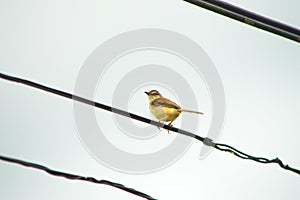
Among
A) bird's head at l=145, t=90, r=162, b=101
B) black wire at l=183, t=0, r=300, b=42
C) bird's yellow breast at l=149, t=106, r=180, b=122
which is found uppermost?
bird's head at l=145, t=90, r=162, b=101

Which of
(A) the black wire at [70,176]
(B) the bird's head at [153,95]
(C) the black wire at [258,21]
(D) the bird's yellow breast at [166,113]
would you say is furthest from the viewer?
(B) the bird's head at [153,95]

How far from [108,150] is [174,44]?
10506 millimetres

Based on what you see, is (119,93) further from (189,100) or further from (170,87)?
(170,87)

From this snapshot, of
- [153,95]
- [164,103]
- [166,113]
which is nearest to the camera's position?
[166,113]

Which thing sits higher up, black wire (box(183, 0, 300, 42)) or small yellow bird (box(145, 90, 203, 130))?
small yellow bird (box(145, 90, 203, 130))

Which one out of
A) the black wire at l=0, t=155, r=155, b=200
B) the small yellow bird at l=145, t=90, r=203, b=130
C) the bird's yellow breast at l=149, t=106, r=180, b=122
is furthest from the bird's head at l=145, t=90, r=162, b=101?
the black wire at l=0, t=155, r=155, b=200

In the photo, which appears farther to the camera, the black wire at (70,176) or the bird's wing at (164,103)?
the bird's wing at (164,103)

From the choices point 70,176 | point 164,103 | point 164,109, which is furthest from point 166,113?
point 70,176

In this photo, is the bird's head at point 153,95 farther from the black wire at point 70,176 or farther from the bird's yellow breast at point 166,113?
the black wire at point 70,176

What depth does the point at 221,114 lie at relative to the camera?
31.1ft

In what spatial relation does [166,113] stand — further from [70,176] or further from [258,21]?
[258,21]

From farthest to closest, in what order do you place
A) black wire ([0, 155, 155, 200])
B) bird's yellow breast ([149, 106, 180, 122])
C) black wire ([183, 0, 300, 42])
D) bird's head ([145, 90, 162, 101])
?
bird's head ([145, 90, 162, 101]) < bird's yellow breast ([149, 106, 180, 122]) < black wire ([0, 155, 155, 200]) < black wire ([183, 0, 300, 42])

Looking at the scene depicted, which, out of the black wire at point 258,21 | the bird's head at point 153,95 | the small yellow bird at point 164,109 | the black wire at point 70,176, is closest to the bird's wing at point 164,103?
the small yellow bird at point 164,109

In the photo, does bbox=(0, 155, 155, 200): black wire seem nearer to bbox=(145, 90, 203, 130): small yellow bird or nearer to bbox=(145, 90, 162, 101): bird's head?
bbox=(145, 90, 203, 130): small yellow bird
